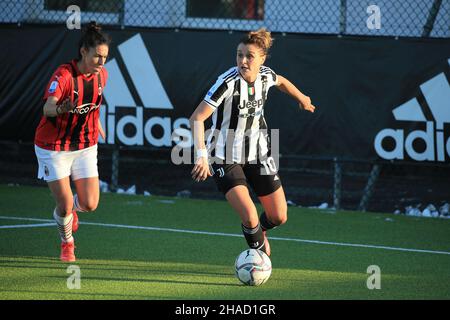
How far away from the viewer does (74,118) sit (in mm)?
8531

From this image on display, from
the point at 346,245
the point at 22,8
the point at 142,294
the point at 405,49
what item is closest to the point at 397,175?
the point at 405,49

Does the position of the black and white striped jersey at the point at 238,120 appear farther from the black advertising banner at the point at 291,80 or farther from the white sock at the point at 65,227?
the black advertising banner at the point at 291,80

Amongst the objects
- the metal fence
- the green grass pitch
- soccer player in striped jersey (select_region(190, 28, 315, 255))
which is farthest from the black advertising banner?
soccer player in striped jersey (select_region(190, 28, 315, 255))

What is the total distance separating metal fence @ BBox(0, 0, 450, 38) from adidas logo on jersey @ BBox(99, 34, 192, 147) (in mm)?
1444

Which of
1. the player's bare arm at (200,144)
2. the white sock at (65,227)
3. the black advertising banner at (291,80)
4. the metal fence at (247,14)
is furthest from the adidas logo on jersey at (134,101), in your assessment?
the player's bare arm at (200,144)

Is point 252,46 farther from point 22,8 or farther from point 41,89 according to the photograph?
point 22,8

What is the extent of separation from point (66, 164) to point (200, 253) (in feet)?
5.26

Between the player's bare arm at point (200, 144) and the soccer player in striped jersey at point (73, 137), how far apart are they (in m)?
1.11

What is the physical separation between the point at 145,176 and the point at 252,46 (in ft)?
20.2

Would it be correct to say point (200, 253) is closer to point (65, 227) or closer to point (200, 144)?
point (65, 227)

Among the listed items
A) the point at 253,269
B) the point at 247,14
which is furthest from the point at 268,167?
the point at 247,14

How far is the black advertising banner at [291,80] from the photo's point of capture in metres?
12.0

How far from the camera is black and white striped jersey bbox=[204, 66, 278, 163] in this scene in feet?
26.5

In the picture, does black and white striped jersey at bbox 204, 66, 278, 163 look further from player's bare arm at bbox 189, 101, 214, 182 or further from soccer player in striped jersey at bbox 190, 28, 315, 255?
player's bare arm at bbox 189, 101, 214, 182
